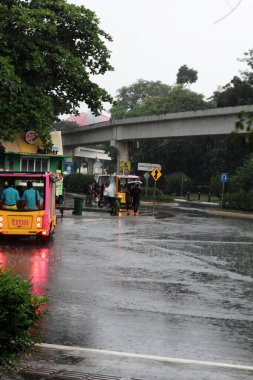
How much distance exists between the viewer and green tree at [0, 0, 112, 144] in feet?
99.8

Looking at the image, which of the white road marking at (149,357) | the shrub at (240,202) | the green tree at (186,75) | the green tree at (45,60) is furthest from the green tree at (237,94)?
the white road marking at (149,357)

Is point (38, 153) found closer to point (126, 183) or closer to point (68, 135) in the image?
point (126, 183)

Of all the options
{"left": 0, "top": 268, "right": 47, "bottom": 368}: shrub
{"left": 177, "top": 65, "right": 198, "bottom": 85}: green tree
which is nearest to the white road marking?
{"left": 0, "top": 268, "right": 47, "bottom": 368}: shrub

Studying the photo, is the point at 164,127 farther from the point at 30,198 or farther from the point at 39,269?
the point at 39,269

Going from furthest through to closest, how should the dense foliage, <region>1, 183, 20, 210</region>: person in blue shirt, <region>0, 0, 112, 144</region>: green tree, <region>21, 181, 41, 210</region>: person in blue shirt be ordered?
the dense foliage
<region>0, 0, 112, 144</region>: green tree
<region>1, 183, 20, 210</region>: person in blue shirt
<region>21, 181, 41, 210</region>: person in blue shirt

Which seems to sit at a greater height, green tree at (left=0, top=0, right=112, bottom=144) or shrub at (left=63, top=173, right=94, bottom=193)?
green tree at (left=0, top=0, right=112, bottom=144)

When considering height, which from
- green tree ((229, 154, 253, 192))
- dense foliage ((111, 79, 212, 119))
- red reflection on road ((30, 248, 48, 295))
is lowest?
red reflection on road ((30, 248, 48, 295))

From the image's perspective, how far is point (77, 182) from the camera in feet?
262

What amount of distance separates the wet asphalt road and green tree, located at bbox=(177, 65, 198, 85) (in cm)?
10108

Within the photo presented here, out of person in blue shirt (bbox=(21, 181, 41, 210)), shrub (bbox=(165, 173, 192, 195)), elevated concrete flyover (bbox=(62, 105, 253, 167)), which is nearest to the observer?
person in blue shirt (bbox=(21, 181, 41, 210))

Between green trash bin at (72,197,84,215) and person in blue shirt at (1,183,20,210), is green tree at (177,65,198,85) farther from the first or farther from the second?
person in blue shirt at (1,183,20,210)

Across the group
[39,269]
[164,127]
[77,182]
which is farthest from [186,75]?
[39,269]

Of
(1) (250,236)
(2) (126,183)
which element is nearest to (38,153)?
(2) (126,183)

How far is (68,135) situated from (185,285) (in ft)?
240
